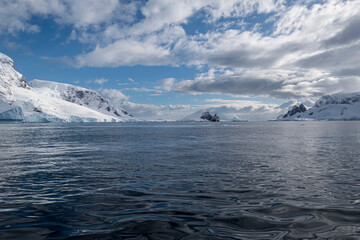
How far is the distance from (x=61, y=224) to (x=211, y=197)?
600 centimetres

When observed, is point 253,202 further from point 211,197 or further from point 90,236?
point 90,236

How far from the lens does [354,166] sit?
17547 mm

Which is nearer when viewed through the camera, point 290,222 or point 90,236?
point 90,236

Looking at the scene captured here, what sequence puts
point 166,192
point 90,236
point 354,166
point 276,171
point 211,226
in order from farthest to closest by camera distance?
point 354,166, point 276,171, point 166,192, point 211,226, point 90,236

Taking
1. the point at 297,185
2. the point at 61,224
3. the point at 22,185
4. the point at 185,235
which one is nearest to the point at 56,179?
the point at 22,185

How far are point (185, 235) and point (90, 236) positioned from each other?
2750 millimetres

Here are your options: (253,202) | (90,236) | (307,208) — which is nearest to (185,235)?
(90,236)

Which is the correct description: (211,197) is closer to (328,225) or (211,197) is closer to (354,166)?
(328,225)

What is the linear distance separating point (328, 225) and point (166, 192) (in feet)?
21.6

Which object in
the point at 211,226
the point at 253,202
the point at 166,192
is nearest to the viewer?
the point at 211,226

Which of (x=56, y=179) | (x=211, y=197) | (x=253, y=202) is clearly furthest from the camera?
(x=56, y=179)

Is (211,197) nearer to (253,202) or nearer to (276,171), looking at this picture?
(253,202)

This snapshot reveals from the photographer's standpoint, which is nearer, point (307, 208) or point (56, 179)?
point (307, 208)

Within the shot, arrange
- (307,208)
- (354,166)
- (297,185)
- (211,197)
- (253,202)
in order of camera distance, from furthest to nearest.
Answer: (354,166) < (297,185) < (211,197) < (253,202) < (307,208)
